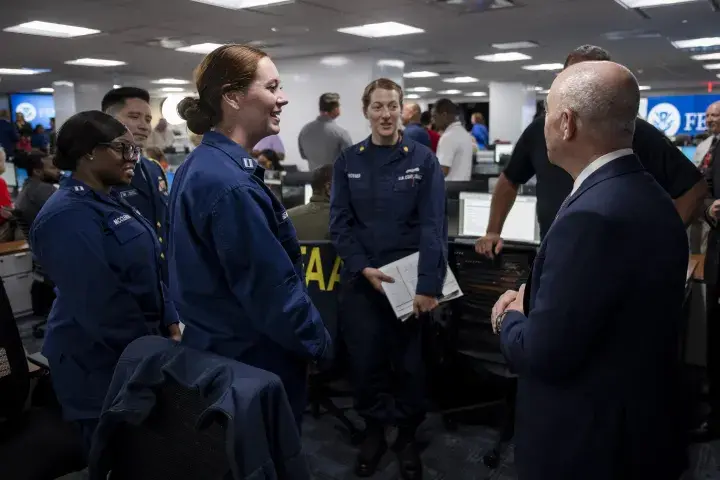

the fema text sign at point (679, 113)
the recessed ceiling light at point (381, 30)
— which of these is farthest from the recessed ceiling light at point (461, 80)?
the recessed ceiling light at point (381, 30)

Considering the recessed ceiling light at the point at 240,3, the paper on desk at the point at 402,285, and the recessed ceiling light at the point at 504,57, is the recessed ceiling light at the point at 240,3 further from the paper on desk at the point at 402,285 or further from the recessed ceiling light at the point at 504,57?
the recessed ceiling light at the point at 504,57

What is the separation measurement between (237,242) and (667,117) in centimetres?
1120

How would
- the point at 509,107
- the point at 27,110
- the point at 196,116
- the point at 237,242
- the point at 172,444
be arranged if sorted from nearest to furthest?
1. the point at 172,444
2. the point at 237,242
3. the point at 196,116
4. the point at 509,107
5. the point at 27,110

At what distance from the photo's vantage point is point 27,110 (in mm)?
16047

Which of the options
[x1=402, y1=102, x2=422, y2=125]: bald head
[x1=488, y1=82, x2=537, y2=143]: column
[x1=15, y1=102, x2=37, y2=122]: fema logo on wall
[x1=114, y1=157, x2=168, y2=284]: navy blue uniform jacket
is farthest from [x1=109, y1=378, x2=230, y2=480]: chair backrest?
[x1=15, y1=102, x2=37, y2=122]: fema logo on wall

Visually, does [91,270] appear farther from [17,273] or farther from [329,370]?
[17,273]

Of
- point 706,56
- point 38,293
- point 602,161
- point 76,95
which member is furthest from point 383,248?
point 76,95

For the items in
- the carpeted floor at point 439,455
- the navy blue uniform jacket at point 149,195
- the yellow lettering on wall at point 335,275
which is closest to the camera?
the navy blue uniform jacket at point 149,195

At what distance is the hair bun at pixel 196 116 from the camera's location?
4.76 feet

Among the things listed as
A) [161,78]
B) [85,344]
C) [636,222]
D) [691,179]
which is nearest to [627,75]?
[636,222]

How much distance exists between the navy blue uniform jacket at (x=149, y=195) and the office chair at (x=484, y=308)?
4.12 feet

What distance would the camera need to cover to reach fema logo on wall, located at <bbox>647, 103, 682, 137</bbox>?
10492 millimetres

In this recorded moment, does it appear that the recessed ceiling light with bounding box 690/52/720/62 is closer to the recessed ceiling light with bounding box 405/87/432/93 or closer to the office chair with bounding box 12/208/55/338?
the recessed ceiling light with bounding box 405/87/432/93

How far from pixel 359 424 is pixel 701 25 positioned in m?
6.01
